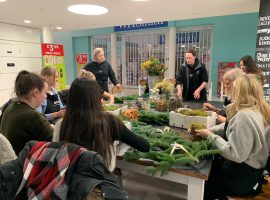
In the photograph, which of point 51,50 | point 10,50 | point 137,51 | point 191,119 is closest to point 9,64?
point 10,50

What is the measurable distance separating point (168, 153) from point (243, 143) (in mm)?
453

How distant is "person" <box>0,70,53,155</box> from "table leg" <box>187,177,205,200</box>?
95 centimetres

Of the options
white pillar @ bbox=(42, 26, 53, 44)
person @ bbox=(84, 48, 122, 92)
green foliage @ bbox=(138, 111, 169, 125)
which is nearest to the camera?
green foliage @ bbox=(138, 111, 169, 125)

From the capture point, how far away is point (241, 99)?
4.90 feet

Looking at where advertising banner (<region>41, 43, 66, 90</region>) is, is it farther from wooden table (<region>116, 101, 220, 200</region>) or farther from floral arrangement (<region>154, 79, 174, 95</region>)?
wooden table (<region>116, 101, 220, 200</region>)

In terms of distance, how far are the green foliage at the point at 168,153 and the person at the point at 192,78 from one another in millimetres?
1793

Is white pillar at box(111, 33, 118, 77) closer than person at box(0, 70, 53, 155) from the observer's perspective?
No

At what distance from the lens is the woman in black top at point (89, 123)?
3.81 feet

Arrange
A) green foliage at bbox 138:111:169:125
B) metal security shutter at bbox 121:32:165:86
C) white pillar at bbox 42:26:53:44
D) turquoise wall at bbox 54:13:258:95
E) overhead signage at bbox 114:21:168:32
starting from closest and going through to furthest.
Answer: green foliage at bbox 138:111:169:125 → turquoise wall at bbox 54:13:258:95 → white pillar at bbox 42:26:53:44 → overhead signage at bbox 114:21:168:32 → metal security shutter at bbox 121:32:165:86

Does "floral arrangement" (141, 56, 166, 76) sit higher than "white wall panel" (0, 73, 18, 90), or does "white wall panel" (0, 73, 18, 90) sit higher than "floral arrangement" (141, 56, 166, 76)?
"floral arrangement" (141, 56, 166, 76)

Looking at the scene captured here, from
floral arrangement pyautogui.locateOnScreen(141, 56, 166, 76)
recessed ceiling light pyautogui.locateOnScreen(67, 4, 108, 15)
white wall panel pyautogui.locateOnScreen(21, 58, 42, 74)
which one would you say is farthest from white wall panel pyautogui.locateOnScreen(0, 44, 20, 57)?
floral arrangement pyautogui.locateOnScreen(141, 56, 166, 76)

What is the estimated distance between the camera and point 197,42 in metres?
6.39

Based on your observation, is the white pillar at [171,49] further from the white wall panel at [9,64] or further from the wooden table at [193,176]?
the wooden table at [193,176]

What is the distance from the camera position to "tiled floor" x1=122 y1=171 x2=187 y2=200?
2.30 meters
